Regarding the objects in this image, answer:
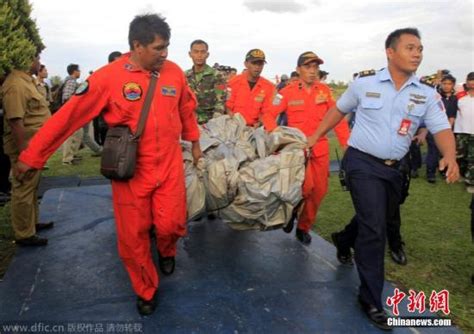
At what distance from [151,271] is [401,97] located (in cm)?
213

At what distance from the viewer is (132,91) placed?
2.75 meters

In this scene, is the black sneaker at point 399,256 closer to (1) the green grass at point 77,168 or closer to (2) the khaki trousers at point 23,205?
(2) the khaki trousers at point 23,205

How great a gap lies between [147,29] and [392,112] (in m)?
1.74

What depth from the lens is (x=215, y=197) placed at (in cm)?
324

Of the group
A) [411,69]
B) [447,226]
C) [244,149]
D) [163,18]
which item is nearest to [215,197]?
[244,149]

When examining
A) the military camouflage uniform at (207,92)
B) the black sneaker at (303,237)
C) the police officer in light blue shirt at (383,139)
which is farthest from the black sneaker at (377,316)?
the military camouflage uniform at (207,92)

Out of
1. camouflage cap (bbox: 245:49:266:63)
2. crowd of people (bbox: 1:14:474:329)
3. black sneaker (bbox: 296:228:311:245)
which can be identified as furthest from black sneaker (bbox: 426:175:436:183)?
crowd of people (bbox: 1:14:474:329)

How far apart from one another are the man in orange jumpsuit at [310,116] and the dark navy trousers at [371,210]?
3.80 feet

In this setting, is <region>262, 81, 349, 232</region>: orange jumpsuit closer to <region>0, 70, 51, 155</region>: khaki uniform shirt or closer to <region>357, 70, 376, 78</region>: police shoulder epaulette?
<region>357, 70, 376, 78</region>: police shoulder epaulette

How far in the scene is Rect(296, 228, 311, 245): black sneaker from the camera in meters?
4.40

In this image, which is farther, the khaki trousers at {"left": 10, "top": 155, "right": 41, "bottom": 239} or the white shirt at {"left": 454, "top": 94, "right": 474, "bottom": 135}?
the white shirt at {"left": 454, "top": 94, "right": 474, "bottom": 135}

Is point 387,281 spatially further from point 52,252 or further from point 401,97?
point 52,252

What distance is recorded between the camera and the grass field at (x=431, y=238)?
3.56 m

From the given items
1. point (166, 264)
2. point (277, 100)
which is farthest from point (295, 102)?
point (166, 264)
